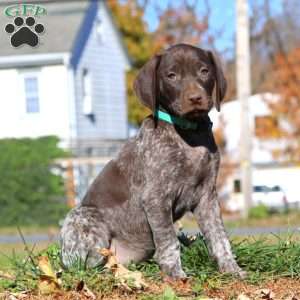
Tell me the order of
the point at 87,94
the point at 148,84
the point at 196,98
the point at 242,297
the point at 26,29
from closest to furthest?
the point at 242,297 < the point at 196,98 < the point at 148,84 < the point at 26,29 < the point at 87,94

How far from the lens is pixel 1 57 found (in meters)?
30.3

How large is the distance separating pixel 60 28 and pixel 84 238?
2733cm

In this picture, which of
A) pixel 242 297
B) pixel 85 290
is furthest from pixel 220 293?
pixel 85 290

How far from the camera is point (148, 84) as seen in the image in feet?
21.0

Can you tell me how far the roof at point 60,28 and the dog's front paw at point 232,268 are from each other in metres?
23.8

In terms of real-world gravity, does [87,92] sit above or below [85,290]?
above

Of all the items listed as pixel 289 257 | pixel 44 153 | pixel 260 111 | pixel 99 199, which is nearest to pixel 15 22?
pixel 99 199

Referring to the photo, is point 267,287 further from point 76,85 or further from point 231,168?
point 76,85

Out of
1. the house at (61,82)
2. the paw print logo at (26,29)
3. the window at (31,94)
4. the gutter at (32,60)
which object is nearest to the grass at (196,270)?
the paw print logo at (26,29)

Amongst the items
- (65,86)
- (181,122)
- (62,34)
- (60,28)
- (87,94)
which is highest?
(60,28)

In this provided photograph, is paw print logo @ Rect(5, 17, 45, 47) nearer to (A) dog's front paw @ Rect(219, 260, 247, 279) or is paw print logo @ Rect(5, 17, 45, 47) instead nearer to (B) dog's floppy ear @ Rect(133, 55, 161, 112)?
(B) dog's floppy ear @ Rect(133, 55, 161, 112)

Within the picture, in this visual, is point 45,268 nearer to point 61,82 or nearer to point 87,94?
point 61,82

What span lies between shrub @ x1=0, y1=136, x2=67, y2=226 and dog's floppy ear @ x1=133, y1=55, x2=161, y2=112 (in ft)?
63.3

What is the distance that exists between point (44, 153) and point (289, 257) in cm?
2219
